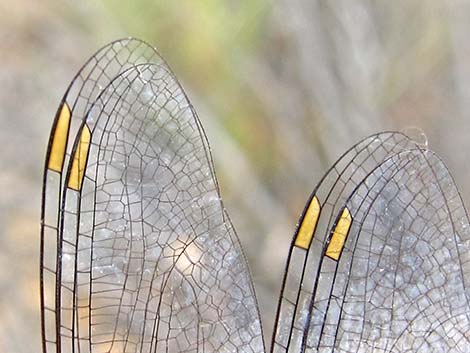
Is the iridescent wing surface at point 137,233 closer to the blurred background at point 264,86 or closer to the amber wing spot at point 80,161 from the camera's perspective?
the amber wing spot at point 80,161

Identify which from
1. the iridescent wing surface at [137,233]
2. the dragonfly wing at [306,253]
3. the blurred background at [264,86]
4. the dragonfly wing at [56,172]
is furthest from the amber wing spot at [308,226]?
the blurred background at [264,86]

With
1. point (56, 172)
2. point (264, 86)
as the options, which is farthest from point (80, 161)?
point (264, 86)

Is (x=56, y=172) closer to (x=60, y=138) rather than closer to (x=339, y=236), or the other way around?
(x=60, y=138)

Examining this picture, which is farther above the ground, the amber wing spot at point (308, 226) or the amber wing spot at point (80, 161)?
the amber wing spot at point (80, 161)

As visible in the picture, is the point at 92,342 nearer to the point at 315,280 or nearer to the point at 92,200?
the point at 92,200

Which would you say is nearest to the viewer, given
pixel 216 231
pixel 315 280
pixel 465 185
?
pixel 315 280

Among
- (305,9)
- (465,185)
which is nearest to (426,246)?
(465,185)

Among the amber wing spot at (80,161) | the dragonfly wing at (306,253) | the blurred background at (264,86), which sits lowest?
the dragonfly wing at (306,253)

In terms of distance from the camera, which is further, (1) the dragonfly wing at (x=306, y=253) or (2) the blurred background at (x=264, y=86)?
(2) the blurred background at (x=264, y=86)
